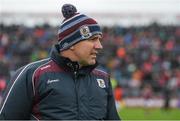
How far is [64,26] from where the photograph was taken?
5.57 m

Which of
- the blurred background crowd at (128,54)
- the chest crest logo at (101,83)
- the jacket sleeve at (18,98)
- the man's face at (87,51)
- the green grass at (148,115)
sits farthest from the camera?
the blurred background crowd at (128,54)

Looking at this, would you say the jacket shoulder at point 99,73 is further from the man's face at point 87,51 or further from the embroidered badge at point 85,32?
the embroidered badge at point 85,32

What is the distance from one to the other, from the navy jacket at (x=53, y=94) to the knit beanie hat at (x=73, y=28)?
0.48 ft

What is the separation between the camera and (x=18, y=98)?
5.29m

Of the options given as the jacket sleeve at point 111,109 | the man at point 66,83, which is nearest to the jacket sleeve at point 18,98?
the man at point 66,83

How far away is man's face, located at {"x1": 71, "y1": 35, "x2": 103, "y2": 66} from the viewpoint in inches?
212

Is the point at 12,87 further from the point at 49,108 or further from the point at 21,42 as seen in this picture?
the point at 21,42

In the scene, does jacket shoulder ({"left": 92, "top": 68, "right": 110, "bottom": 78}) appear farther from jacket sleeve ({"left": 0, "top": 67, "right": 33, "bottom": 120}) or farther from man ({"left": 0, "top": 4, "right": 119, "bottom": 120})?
jacket sleeve ({"left": 0, "top": 67, "right": 33, "bottom": 120})

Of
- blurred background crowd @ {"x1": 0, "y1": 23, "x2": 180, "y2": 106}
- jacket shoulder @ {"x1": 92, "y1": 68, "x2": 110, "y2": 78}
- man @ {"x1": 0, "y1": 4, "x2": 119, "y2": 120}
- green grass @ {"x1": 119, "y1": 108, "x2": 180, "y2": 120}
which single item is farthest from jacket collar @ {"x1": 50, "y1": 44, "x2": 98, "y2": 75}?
blurred background crowd @ {"x1": 0, "y1": 23, "x2": 180, "y2": 106}

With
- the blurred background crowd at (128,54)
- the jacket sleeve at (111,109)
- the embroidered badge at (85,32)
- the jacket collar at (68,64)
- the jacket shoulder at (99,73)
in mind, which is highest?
the embroidered badge at (85,32)

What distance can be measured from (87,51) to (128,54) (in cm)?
2859

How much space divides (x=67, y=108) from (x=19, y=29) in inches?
1297

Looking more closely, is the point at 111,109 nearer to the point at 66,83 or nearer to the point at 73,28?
the point at 66,83

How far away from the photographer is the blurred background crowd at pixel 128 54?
98.6ft
